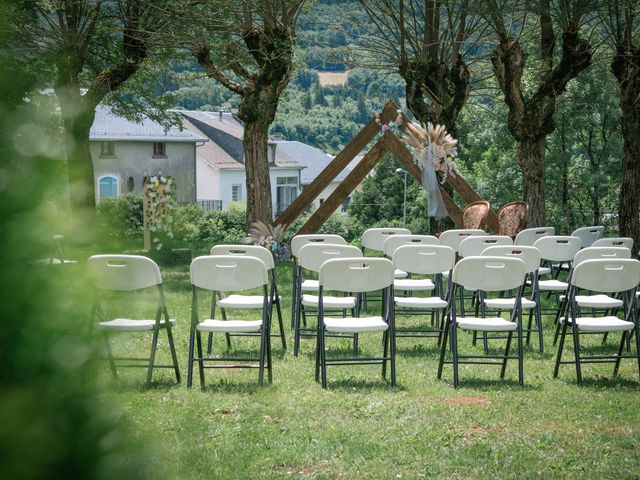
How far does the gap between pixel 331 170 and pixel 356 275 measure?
10423 mm

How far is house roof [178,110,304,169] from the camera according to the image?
61938 millimetres

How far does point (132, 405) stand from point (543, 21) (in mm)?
16528

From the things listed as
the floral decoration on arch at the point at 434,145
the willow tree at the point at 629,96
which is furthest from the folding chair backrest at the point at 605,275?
the willow tree at the point at 629,96

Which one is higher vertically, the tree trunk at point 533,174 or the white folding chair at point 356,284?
the tree trunk at point 533,174

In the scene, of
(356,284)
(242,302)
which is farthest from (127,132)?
(356,284)

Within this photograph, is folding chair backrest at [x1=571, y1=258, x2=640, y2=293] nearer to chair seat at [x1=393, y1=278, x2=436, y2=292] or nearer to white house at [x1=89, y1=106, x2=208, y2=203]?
chair seat at [x1=393, y1=278, x2=436, y2=292]

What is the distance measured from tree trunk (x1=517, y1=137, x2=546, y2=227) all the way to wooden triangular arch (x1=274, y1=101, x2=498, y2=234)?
3.57 feet

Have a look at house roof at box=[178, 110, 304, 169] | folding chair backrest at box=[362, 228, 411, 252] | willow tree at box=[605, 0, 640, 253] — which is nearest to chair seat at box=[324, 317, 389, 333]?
folding chair backrest at box=[362, 228, 411, 252]

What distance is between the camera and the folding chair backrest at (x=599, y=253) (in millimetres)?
7688

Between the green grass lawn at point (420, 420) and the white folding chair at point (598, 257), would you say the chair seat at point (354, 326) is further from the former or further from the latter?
the white folding chair at point (598, 257)

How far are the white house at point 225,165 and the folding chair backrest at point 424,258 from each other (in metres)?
50.1

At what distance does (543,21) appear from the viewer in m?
16.2

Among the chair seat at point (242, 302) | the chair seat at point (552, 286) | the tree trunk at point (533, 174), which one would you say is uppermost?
the tree trunk at point (533, 174)

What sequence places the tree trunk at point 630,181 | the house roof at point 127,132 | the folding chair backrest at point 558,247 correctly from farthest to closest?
the house roof at point 127,132, the tree trunk at point 630,181, the folding chair backrest at point 558,247
